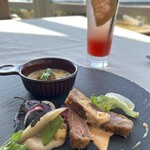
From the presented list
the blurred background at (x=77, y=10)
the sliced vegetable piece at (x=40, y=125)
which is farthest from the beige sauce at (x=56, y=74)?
the blurred background at (x=77, y=10)

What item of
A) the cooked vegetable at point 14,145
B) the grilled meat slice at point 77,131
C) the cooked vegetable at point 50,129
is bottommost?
the grilled meat slice at point 77,131

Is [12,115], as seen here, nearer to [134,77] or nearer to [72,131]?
[72,131]

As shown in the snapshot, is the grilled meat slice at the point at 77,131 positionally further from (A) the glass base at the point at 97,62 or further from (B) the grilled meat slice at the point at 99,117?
(A) the glass base at the point at 97,62

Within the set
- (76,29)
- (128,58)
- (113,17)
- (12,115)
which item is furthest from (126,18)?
(12,115)

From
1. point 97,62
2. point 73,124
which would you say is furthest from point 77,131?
point 97,62

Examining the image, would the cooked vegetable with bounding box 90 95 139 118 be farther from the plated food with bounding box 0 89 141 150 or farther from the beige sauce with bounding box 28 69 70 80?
the beige sauce with bounding box 28 69 70 80

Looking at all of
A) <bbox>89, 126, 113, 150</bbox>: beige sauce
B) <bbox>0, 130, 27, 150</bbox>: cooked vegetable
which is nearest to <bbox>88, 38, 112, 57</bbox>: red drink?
<bbox>89, 126, 113, 150</bbox>: beige sauce
